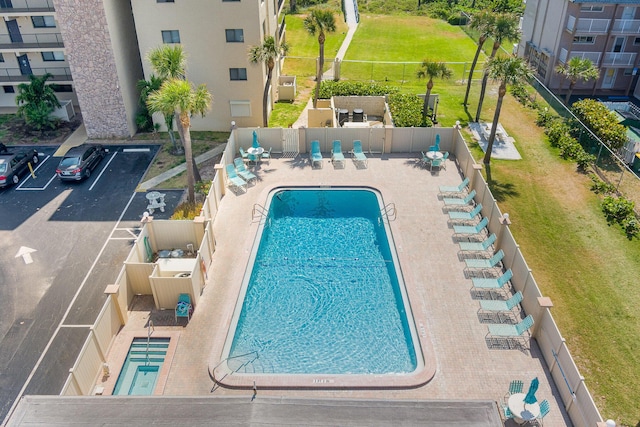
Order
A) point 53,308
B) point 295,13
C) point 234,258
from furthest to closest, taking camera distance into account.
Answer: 1. point 295,13
2. point 234,258
3. point 53,308

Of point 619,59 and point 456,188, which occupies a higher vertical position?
point 619,59

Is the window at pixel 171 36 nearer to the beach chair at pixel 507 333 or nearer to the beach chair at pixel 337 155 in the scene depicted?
the beach chair at pixel 337 155

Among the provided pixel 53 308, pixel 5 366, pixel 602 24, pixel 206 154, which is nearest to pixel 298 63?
pixel 206 154

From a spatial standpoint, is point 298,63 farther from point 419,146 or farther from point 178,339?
point 178,339

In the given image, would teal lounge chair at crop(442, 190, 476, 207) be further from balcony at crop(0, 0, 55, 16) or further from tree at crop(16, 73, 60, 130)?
balcony at crop(0, 0, 55, 16)

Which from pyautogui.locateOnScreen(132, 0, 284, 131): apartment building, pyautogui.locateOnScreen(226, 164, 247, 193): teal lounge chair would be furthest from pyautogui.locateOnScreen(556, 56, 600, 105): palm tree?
pyautogui.locateOnScreen(226, 164, 247, 193): teal lounge chair

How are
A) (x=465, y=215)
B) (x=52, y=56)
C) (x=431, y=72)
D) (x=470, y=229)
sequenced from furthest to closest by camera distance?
1. (x=52, y=56)
2. (x=431, y=72)
3. (x=465, y=215)
4. (x=470, y=229)

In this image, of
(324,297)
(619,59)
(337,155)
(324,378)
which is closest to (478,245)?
(324,297)

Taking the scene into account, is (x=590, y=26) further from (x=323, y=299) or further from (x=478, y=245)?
(x=323, y=299)
